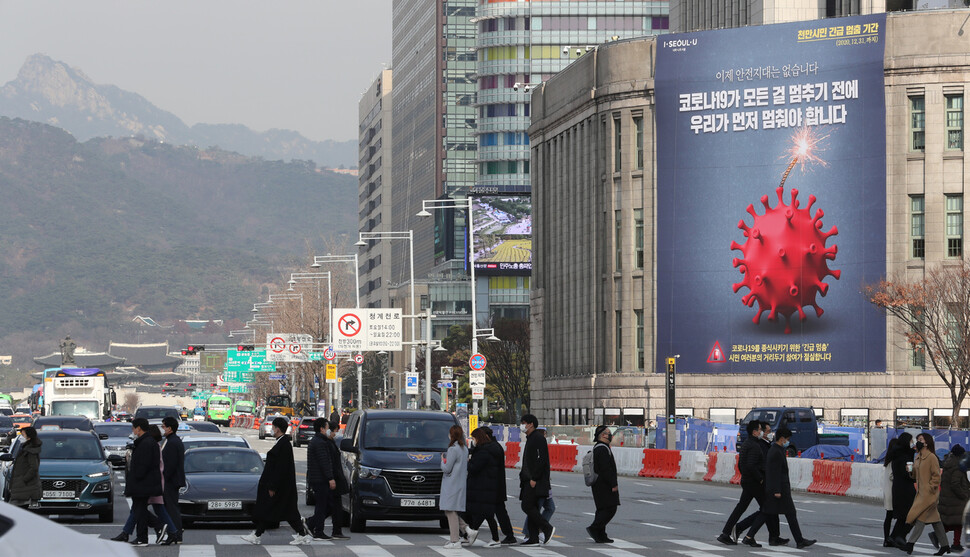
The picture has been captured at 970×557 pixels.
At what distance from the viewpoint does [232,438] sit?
91.0 ft

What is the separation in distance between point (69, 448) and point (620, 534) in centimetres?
997

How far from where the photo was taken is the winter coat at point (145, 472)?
66.2 feet

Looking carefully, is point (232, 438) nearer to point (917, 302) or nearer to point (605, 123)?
point (917, 302)

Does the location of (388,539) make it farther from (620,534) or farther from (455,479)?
(620,534)

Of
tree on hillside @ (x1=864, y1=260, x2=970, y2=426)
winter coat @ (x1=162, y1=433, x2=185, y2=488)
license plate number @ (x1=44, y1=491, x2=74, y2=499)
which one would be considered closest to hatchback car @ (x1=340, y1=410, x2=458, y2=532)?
winter coat @ (x1=162, y1=433, x2=185, y2=488)

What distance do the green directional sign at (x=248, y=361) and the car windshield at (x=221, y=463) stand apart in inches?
3236

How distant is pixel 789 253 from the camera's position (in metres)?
74.2

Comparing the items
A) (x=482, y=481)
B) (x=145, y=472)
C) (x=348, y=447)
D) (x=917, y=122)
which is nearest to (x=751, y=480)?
(x=482, y=481)

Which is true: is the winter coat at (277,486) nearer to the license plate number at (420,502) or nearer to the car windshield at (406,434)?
the license plate number at (420,502)

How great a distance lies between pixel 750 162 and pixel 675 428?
70.3 ft

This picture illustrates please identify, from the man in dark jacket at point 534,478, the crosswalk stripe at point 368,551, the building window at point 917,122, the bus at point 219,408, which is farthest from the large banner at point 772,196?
the crosswalk stripe at point 368,551

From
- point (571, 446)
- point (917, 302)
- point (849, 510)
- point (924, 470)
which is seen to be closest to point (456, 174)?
point (917, 302)

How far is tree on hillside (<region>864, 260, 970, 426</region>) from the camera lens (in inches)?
2539

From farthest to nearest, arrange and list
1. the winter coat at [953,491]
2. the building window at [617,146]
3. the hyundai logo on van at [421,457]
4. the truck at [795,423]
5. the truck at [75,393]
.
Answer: the building window at [617,146], the truck at [75,393], the truck at [795,423], the hyundai logo on van at [421,457], the winter coat at [953,491]
